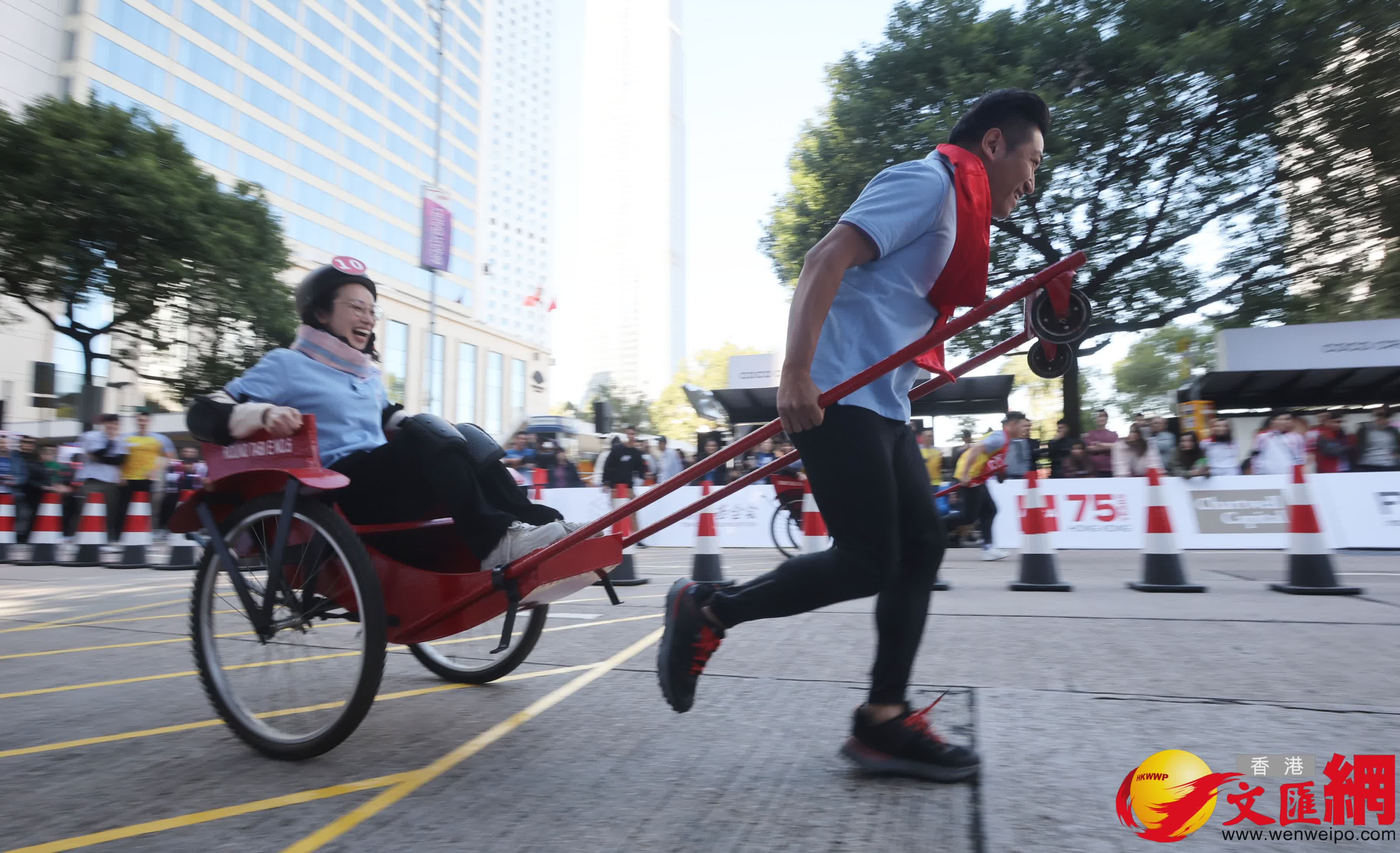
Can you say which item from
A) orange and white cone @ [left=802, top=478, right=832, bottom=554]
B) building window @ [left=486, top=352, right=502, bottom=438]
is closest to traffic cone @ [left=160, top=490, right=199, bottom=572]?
orange and white cone @ [left=802, top=478, right=832, bottom=554]

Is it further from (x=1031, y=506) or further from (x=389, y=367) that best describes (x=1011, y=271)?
(x=389, y=367)

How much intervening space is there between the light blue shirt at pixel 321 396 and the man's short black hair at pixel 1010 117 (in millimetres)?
2034

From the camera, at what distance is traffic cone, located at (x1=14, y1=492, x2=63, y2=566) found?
10289mm

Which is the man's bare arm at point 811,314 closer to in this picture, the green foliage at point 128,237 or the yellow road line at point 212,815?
the yellow road line at point 212,815

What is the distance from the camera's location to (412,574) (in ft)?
8.74

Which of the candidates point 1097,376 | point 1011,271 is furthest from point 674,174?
point 1011,271

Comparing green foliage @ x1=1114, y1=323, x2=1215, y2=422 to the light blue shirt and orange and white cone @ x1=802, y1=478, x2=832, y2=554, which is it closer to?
orange and white cone @ x1=802, y1=478, x2=832, y2=554

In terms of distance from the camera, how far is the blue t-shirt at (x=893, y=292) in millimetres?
2209

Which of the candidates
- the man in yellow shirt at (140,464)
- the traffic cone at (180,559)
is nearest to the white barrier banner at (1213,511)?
the traffic cone at (180,559)

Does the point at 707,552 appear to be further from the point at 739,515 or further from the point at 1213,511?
the point at 1213,511

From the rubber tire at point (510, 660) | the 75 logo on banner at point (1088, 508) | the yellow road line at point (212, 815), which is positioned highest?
the 75 logo on banner at point (1088, 508)

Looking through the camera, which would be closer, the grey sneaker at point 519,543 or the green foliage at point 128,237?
the grey sneaker at point 519,543

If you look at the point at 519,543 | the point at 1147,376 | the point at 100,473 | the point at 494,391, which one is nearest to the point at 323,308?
the point at 519,543

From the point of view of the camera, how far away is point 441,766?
2.37 metres
